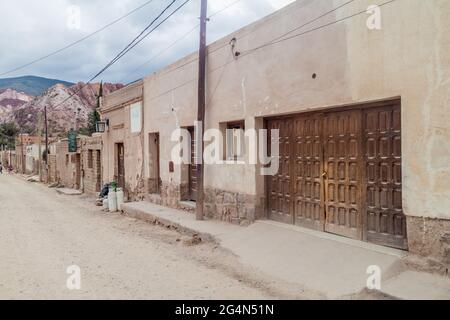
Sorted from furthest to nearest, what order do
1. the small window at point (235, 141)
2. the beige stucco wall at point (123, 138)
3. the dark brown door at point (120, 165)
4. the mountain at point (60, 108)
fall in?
1. the mountain at point (60, 108)
2. the dark brown door at point (120, 165)
3. the beige stucco wall at point (123, 138)
4. the small window at point (235, 141)

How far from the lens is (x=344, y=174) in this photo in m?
6.27

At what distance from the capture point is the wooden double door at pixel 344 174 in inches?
220

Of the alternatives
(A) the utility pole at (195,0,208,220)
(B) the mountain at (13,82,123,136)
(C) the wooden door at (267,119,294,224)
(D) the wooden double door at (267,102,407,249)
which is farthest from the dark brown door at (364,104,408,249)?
(B) the mountain at (13,82,123,136)

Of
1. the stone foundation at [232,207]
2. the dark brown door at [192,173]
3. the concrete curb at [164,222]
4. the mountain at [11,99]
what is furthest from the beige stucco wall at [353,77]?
the mountain at [11,99]

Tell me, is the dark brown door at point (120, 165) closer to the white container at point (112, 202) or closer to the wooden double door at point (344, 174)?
the white container at point (112, 202)

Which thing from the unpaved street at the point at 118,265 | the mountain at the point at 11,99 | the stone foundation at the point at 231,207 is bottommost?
the unpaved street at the point at 118,265

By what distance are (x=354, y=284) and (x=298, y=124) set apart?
3189mm

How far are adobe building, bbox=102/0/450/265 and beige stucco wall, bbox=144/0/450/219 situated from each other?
0.02 metres

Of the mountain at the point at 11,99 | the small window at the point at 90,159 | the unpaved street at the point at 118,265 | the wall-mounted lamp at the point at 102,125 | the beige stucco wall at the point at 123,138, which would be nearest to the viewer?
the unpaved street at the point at 118,265

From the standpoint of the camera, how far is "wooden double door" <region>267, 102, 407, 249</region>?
5.59m

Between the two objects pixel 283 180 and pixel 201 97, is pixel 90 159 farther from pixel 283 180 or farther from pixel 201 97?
pixel 283 180

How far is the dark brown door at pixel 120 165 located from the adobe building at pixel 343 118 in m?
6.99
